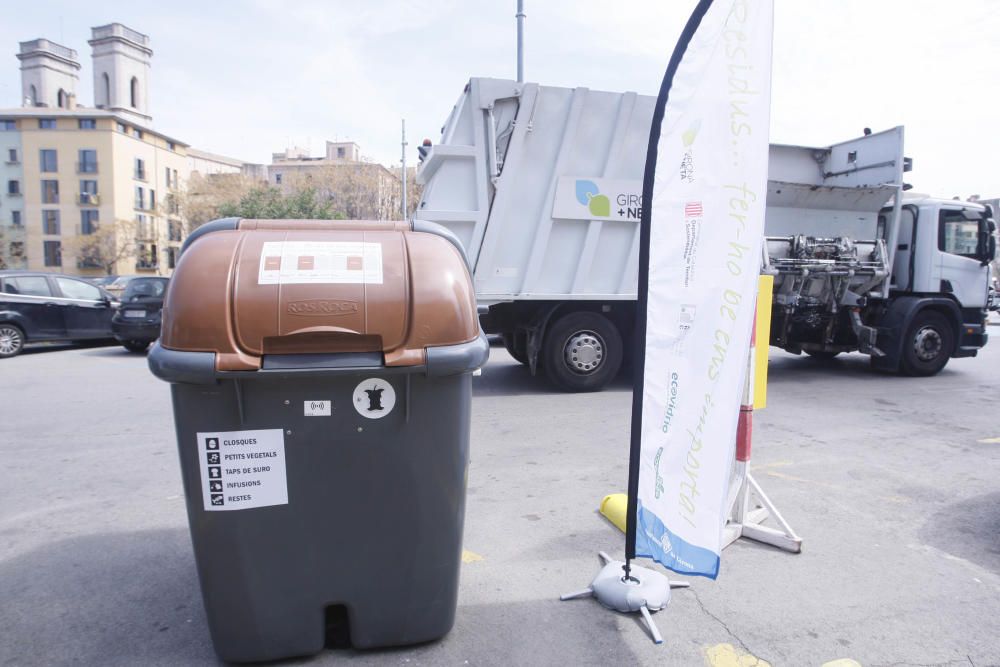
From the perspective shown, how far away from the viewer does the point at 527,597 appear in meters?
3.21

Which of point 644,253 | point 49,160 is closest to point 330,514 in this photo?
point 644,253

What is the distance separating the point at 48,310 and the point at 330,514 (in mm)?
12328

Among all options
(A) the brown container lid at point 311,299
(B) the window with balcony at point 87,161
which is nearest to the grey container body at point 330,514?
(A) the brown container lid at point 311,299

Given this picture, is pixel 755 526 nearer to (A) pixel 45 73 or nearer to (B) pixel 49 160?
(B) pixel 49 160

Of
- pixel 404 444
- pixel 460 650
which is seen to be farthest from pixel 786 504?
pixel 404 444

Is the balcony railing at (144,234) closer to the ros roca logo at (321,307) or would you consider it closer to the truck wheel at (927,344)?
the truck wheel at (927,344)

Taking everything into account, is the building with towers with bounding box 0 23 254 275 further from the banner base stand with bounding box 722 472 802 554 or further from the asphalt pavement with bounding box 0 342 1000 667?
the banner base stand with bounding box 722 472 802 554

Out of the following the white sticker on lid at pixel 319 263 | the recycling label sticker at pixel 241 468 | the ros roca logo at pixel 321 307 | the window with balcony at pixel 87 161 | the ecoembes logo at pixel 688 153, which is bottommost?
the recycling label sticker at pixel 241 468

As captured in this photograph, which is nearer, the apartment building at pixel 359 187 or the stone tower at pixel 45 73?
the apartment building at pixel 359 187

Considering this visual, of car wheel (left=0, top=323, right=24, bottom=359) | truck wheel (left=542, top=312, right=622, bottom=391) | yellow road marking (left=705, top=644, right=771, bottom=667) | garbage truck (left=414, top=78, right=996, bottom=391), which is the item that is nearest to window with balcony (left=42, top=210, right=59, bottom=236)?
car wheel (left=0, top=323, right=24, bottom=359)

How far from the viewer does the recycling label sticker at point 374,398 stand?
7.79ft

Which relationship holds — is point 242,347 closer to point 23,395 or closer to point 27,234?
point 23,395

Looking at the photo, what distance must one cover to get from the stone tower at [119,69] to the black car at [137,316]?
6352 centimetres

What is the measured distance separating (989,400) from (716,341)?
7.87m
